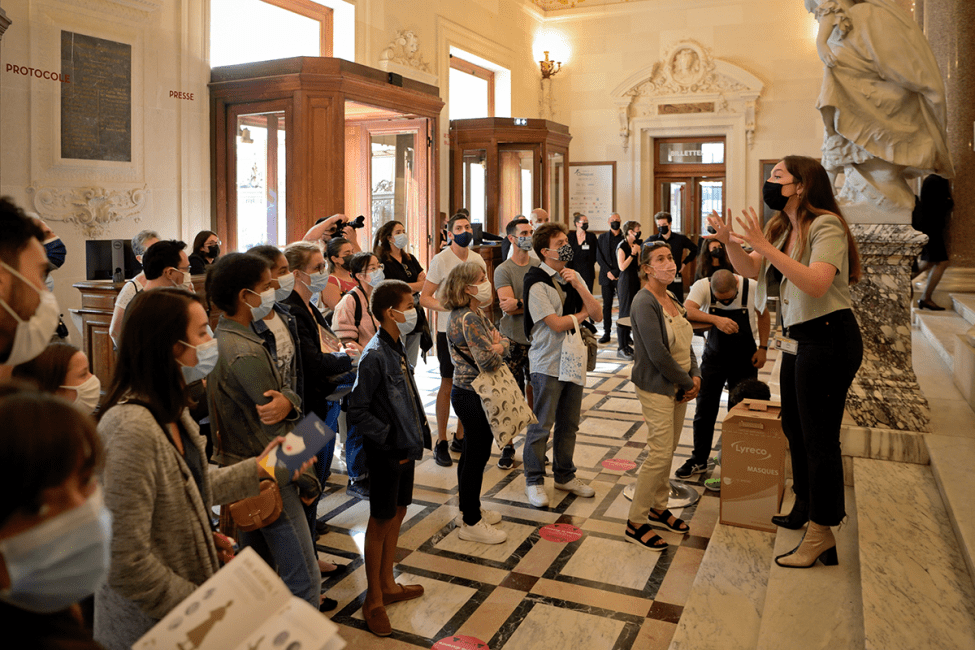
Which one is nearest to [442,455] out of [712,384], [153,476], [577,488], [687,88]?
[577,488]

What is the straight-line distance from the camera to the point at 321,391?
3523mm

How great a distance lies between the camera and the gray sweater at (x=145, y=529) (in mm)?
1595

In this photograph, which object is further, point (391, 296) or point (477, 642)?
point (391, 296)

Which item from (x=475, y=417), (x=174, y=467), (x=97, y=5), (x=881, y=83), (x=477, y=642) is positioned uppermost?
(x=97, y=5)

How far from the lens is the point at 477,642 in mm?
3055

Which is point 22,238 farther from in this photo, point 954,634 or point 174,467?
point 954,634

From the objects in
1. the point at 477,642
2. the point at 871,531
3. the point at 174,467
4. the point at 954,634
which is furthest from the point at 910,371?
the point at 174,467

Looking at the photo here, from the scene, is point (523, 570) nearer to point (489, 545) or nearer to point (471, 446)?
point (489, 545)

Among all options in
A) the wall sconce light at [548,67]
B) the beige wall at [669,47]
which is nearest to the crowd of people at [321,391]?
the beige wall at [669,47]

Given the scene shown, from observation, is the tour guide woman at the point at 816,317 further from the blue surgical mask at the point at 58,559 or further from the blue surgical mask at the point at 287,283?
the blue surgical mask at the point at 58,559

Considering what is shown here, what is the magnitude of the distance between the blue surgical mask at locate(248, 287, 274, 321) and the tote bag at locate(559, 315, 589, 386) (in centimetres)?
197

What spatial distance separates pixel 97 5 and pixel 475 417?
5.22 m

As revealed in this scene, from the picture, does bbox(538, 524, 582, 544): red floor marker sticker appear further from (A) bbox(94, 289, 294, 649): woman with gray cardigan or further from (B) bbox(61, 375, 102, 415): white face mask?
(A) bbox(94, 289, 294, 649): woman with gray cardigan

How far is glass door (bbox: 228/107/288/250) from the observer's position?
7.82 m
